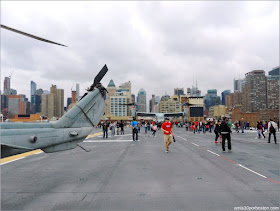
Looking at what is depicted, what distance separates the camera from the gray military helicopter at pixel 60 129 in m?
4.52

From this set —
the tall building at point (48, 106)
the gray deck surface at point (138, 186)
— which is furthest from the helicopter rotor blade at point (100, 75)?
the tall building at point (48, 106)

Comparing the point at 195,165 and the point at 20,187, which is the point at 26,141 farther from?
the point at 195,165

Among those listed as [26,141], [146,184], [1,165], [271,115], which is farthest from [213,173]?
[271,115]

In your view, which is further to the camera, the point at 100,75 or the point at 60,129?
the point at 100,75

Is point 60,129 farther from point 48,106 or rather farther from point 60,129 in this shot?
point 48,106

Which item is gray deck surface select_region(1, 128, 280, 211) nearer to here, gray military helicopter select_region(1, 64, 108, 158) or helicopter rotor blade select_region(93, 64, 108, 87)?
gray military helicopter select_region(1, 64, 108, 158)

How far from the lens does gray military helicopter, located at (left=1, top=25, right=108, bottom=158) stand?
14.8 feet

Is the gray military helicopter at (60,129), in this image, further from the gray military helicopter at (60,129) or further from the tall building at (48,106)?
the tall building at (48,106)

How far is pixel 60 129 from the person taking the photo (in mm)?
5664

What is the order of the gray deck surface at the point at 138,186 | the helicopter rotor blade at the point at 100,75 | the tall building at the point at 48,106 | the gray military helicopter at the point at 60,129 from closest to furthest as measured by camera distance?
1. the gray deck surface at the point at 138,186
2. the gray military helicopter at the point at 60,129
3. the helicopter rotor blade at the point at 100,75
4. the tall building at the point at 48,106

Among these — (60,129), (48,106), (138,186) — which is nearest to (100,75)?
(60,129)

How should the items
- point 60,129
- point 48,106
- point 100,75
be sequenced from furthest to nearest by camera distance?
point 48,106 → point 100,75 → point 60,129

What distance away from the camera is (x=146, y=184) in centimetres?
514

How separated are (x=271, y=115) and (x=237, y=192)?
197972mm
